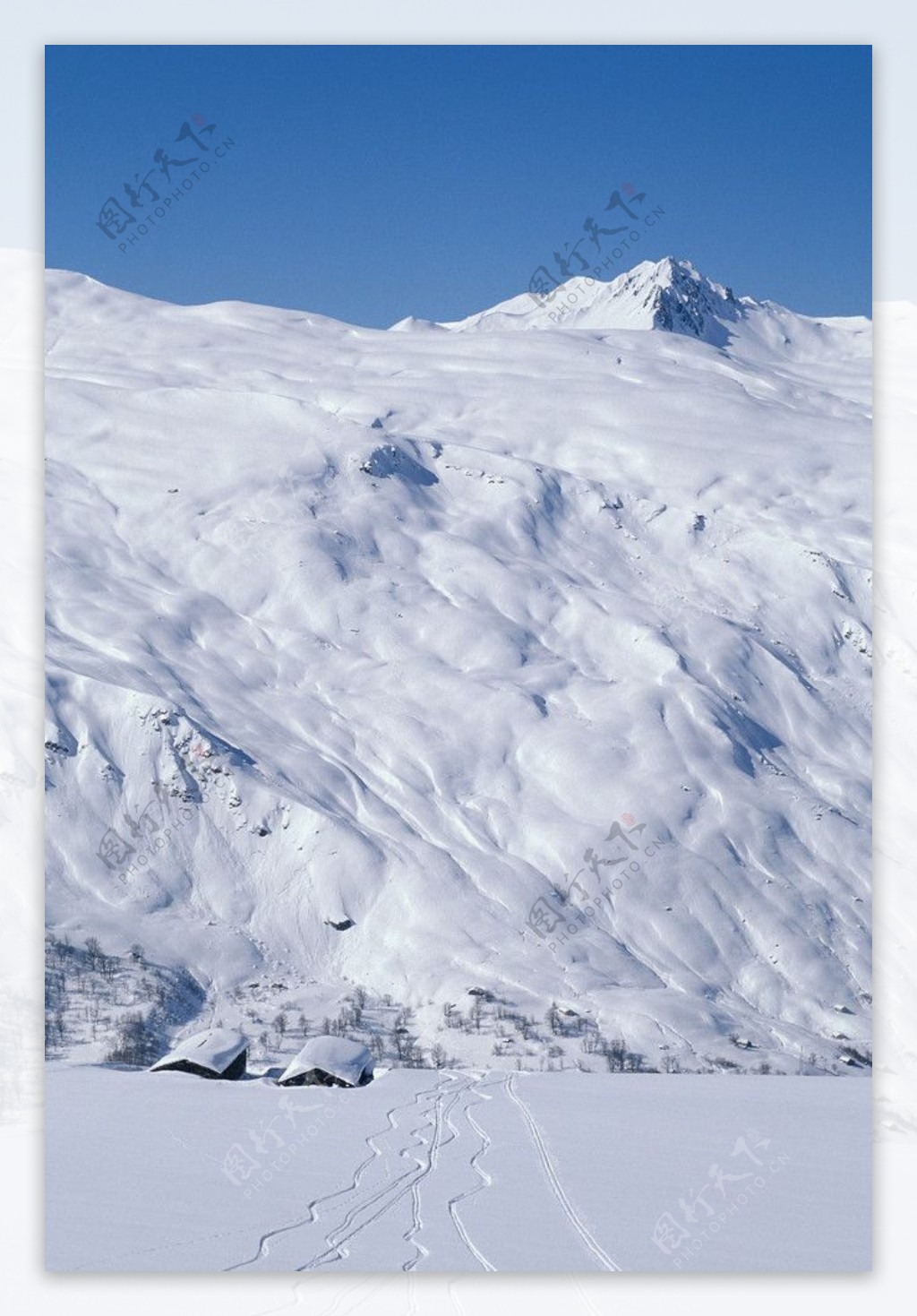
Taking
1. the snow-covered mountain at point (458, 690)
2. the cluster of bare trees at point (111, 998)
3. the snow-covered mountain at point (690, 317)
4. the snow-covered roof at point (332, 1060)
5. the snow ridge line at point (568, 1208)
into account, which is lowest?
the snow ridge line at point (568, 1208)

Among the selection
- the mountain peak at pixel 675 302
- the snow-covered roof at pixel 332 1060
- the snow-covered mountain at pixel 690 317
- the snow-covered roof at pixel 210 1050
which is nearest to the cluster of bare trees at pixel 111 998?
the snow-covered roof at pixel 210 1050

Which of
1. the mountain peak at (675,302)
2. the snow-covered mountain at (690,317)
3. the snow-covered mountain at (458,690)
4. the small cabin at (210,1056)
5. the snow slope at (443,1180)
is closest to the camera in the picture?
the snow slope at (443,1180)

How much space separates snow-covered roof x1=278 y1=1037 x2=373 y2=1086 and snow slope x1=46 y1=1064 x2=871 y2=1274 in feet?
0.88

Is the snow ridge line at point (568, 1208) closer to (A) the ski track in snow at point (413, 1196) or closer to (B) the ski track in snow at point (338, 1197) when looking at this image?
(A) the ski track in snow at point (413, 1196)

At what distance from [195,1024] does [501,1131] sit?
4.63 m

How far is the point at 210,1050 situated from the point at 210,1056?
10cm

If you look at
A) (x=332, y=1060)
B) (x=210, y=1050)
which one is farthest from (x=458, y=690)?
(x=332, y=1060)

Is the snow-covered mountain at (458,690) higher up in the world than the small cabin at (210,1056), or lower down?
higher up

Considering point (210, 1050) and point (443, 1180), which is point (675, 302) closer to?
point (210, 1050)

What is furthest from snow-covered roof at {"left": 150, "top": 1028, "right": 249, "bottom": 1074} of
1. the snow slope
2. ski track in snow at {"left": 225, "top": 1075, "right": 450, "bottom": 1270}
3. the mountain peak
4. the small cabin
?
the mountain peak

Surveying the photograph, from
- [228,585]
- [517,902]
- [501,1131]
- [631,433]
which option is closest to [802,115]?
[501,1131]

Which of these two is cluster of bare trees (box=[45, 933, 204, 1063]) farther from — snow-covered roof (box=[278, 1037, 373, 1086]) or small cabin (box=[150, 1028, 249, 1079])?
snow-covered roof (box=[278, 1037, 373, 1086])

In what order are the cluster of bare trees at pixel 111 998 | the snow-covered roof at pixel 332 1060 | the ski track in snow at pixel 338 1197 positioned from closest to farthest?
the ski track in snow at pixel 338 1197 < the snow-covered roof at pixel 332 1060 < the cluster of bare trees at pixel 111 998

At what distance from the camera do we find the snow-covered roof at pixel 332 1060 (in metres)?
13.0
